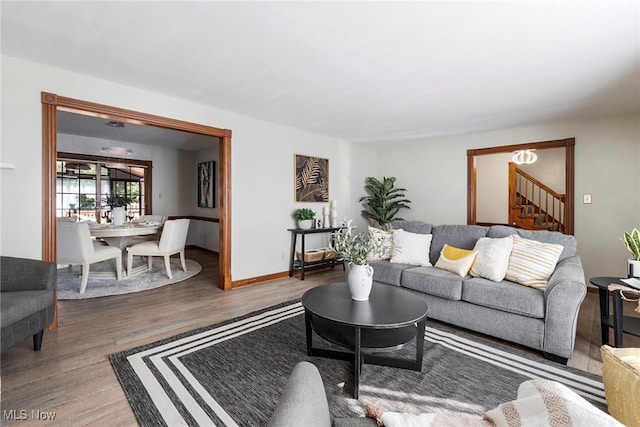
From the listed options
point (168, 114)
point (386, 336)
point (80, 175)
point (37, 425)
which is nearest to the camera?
point (37, 425)

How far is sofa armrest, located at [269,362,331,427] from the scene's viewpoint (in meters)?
0.71

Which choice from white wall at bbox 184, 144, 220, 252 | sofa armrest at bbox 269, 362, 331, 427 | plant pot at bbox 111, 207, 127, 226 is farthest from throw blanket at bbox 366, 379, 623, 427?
white wall at bbox 184, 144, 220, 252

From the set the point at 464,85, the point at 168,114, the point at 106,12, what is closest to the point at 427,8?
the point at 464,85

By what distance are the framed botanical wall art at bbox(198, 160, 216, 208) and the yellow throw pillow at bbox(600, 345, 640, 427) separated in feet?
20.7

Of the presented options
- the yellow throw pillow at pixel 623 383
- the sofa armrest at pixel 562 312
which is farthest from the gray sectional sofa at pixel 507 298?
the yellow throw pillow at pixel 623 383

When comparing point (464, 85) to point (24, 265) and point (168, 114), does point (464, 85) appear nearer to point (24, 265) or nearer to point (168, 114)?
point (168, 114)

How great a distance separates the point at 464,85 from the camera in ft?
9.87

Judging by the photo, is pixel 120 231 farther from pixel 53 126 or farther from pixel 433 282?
pixel 433 282

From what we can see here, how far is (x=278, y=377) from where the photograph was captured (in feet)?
6.71

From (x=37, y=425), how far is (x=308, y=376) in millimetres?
1719

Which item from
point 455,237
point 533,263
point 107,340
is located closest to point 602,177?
point 455,237

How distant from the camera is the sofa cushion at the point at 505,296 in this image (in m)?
2.38

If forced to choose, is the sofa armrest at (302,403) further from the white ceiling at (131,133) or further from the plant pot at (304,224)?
the white ceiling at (131,133)

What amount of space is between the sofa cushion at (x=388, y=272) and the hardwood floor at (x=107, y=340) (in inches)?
43.2
